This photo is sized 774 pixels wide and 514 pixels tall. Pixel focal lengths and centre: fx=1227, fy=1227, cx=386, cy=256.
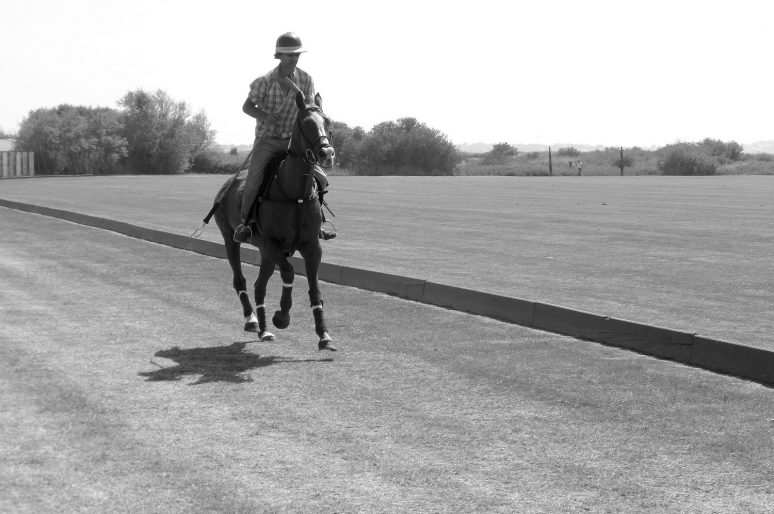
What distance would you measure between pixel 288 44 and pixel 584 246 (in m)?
12.2

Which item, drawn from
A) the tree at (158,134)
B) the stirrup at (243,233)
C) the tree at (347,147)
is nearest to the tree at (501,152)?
the tree at (347,147)

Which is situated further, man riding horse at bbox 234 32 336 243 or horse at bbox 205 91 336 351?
man riding horse at bbox 234 32 336 243

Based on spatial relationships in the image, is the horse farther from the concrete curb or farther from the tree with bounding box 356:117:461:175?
the tree with bounding box 356:117:461:175

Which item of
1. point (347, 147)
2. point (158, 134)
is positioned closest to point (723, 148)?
point (347, 147)

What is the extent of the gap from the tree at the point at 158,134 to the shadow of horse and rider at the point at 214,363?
3974 inches

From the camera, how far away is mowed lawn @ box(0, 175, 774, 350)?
1391 cm

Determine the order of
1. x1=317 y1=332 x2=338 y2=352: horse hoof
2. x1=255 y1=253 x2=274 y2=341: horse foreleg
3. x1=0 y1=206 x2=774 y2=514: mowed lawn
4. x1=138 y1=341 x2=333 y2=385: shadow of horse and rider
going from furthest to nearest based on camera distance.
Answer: x1=255 y1=253 x2=274 y2=341: horse foreleg, x1=317 y1=332 x2=338 y2=352: horse hoof, x1=138 y1=341 x2=333 y2=385: shadow of horse and rider, x1=0 y1=206 x2=774 y2=514: mowed lawn

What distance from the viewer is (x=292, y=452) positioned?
23.8ft

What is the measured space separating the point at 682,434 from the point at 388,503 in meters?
2.41

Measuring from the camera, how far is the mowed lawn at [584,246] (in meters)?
13.9

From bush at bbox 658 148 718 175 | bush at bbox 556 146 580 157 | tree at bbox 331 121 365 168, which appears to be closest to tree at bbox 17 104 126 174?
tree at bbox 331 121 365 168

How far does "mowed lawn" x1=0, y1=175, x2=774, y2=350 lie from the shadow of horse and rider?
397 centimetres

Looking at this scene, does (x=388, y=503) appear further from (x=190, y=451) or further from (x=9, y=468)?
(x=9, y=468)

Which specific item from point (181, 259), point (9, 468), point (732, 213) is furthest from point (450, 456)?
point (732, 213)
